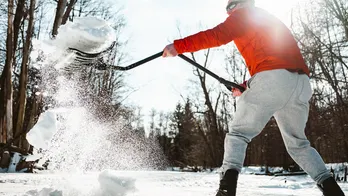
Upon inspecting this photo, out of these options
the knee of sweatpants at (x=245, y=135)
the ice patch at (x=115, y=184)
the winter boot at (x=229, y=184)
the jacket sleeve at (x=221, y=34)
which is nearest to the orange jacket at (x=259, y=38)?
the jacket sleeve at (x=221, y=34)

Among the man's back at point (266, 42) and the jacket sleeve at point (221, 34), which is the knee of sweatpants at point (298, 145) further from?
the jacket sleeve at point (221, 34)

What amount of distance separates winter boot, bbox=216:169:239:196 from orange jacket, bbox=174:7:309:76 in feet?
2.06

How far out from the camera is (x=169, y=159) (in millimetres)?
43469

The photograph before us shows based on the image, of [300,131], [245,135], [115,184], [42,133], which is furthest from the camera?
[42,133]

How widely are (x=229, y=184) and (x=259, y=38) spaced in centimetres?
88

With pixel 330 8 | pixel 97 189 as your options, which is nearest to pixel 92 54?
pixel 97 189

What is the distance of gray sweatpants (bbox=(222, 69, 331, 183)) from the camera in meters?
1.74

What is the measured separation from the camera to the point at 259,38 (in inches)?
72.9

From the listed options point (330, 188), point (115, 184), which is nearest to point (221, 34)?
point (330, 188)

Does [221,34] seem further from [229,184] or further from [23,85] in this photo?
[23,85]

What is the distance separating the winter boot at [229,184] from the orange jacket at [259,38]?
0.63 m

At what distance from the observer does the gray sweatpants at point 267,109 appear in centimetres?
174

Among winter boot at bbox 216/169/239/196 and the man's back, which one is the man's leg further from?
winter boot at bbox 216/169/239/196

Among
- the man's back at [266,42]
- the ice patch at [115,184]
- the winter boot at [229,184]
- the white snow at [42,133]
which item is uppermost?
the man's back at [266,42]
